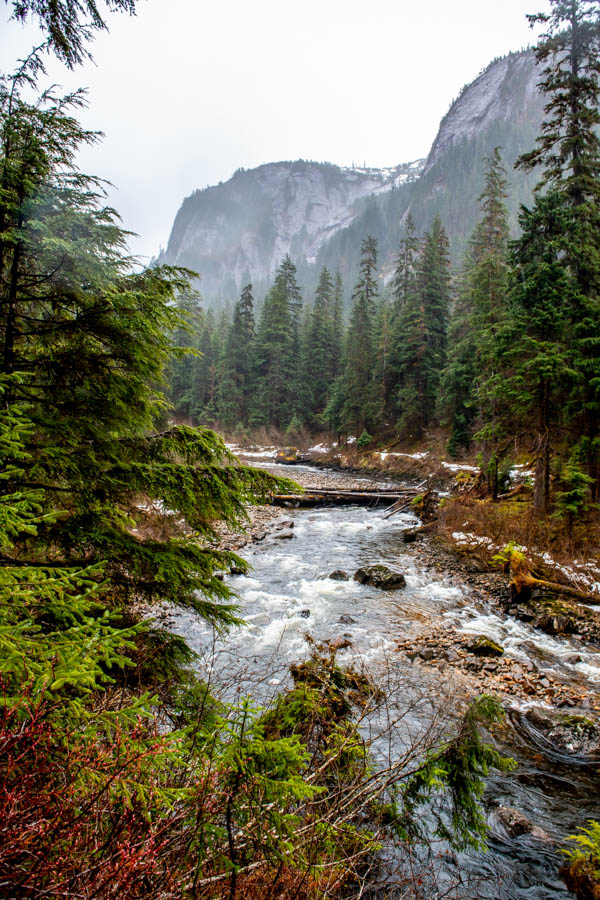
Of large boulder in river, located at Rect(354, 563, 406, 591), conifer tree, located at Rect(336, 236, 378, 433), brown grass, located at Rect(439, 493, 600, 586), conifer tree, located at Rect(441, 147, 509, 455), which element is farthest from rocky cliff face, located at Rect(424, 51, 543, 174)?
large boulder in river, located at Rect(354, 563, 406, 591)

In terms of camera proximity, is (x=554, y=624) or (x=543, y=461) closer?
(x=554, y=624)

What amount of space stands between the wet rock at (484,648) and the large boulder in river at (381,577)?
3180 millimetres

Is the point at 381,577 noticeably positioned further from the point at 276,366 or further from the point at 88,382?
the point at 276,366

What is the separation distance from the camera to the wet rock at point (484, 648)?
7.27 m

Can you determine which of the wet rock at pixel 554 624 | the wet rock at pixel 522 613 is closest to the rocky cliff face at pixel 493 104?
the wet rock at pixel 522 613

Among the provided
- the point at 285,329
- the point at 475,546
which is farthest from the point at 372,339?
the point at 475,546

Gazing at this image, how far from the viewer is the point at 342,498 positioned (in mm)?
21781

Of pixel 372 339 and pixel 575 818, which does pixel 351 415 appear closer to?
pixel 372 339

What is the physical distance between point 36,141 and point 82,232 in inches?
27.8

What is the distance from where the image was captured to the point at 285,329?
48.2 metres

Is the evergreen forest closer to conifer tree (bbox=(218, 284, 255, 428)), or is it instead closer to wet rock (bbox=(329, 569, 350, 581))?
wet rock (bbox=(329, 569, 350, 581))

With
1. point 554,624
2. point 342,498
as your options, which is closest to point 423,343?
point 342,498

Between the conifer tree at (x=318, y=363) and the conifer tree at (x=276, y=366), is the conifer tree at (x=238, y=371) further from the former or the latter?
the conifer tree at (x=318, y=363)

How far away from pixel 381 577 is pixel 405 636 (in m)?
2.92
